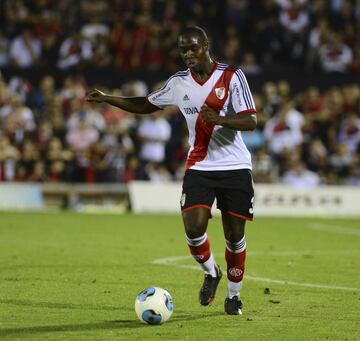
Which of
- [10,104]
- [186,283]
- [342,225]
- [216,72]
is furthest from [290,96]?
[216,72]

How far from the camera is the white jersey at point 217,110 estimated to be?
8.62 meters

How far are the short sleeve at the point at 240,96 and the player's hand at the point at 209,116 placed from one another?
0.39 m

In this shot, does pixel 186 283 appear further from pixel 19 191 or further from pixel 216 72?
pixel 19 191

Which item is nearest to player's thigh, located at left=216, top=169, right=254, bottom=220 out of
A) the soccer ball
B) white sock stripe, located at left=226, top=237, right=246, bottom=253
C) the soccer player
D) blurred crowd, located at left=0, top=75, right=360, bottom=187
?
the soccer player

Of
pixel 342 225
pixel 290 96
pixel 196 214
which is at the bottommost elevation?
pixel 342 225

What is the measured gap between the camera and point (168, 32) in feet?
79.7

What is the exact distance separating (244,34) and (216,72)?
1749 centimetres

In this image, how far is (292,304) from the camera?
920cm

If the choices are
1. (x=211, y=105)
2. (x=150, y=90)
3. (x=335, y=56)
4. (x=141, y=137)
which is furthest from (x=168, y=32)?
(x=211, y=105)

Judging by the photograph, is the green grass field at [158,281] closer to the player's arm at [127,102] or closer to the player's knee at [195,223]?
the player's knee at [195,223]

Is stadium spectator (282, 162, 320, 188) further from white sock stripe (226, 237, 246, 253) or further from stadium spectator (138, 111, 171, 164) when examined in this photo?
white sock stripe (226, 237, 246, 253)

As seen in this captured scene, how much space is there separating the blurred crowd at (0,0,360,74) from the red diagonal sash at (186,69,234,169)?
1453 cm

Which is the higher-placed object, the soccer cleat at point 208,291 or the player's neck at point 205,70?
the player's neck at point 205,70

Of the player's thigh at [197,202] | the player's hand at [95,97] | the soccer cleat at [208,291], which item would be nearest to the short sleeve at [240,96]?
the player's thigh at [197,202]
